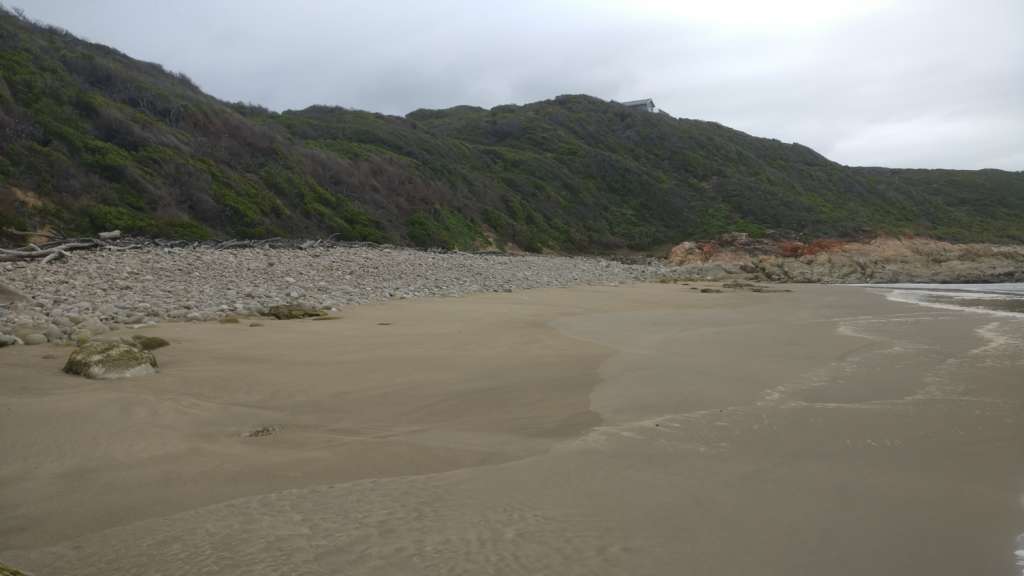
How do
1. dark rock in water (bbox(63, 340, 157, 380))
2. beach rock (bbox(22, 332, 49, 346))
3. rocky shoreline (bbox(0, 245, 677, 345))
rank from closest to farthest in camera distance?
dark rock in water (bbox(63, 340, 157, 380)) < beach rock (bbox(22, 332, 49, 346)) < rocky shoreline (bbox(0, 245, 677, 345))

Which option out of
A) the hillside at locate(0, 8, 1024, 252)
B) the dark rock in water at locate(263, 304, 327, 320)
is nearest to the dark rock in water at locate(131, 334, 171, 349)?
the dark rock in water at locate(263, 304, 327, 320)

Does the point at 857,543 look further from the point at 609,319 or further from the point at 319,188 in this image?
the point at 319,188

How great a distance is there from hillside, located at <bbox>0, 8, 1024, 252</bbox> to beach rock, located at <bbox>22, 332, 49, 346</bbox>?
28.3ft

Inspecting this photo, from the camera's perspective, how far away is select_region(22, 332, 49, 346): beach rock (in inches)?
234

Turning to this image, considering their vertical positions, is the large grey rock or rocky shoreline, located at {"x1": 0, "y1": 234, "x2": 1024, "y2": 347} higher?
rocky shoreline, located at {"x1": 0, "y1": 234, "x2": 1024, "y2": 347}

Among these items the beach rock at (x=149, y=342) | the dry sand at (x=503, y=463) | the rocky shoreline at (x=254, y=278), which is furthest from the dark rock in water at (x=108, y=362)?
the rocky shoreline at (x=254, y=278)

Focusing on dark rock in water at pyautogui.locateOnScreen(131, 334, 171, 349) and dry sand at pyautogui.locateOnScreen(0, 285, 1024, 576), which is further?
dark rock in water at pyautogui.locateOnScreen(131, 334, 171, 349)

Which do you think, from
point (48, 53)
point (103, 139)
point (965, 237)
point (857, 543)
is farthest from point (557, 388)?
point (965, 237)

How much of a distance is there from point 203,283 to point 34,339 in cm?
475

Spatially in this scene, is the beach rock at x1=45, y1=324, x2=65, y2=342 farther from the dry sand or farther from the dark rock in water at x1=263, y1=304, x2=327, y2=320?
the dark rock in water at x1=263, y1=304, x2=327, y2=320

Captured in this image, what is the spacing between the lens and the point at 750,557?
2.36 meters

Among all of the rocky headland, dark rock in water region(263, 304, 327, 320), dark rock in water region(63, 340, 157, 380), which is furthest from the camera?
the rocky headland

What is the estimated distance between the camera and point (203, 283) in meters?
10.6

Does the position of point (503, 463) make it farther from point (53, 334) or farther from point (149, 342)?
point (53, 334)
